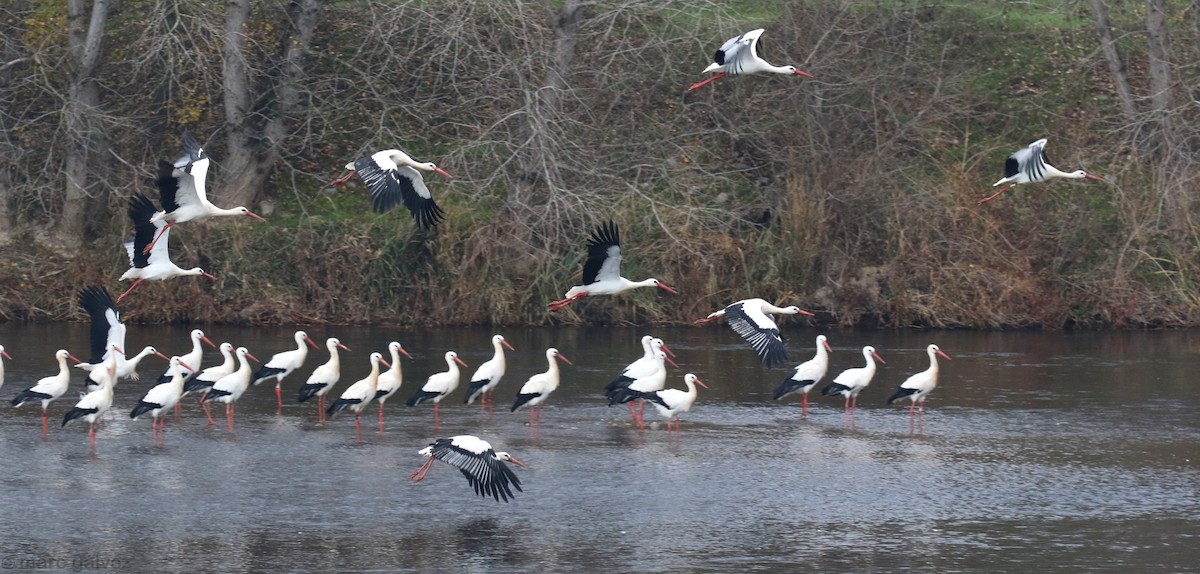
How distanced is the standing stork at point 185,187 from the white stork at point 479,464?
643 centimetres

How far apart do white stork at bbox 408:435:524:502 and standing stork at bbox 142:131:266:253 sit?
643cm

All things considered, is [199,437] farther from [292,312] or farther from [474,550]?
[292,312]

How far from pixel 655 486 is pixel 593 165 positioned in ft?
40.7

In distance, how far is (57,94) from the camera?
80.8 ft

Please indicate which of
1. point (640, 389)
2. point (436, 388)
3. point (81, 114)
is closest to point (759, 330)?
point (640, 389)

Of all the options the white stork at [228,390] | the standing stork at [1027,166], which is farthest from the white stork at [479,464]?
the standing stork at [1027,166]

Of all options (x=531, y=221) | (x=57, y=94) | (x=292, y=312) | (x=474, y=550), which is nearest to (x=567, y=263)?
(x=531, y=221)

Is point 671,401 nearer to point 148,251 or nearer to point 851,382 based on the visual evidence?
point 851,382

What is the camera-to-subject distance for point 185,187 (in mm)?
17203

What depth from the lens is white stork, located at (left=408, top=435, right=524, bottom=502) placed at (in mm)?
11156

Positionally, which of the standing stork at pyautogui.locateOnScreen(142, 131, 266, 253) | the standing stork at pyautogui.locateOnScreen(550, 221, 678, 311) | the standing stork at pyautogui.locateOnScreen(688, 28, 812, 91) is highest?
the standing stork at pyautogui.locateOnScreen(688, 28, 812, 91)

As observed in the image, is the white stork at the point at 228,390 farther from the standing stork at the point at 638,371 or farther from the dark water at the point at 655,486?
the standing stork at the point at 638,371

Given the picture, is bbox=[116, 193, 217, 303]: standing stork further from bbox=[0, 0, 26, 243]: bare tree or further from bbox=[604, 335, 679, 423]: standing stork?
bbox=[0, 0, 26, 243]: bare tree

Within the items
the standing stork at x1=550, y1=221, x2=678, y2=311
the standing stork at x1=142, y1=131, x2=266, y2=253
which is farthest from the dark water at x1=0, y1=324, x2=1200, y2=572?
the standing stork at x1=142, y1=131, x2=266, y2=253
